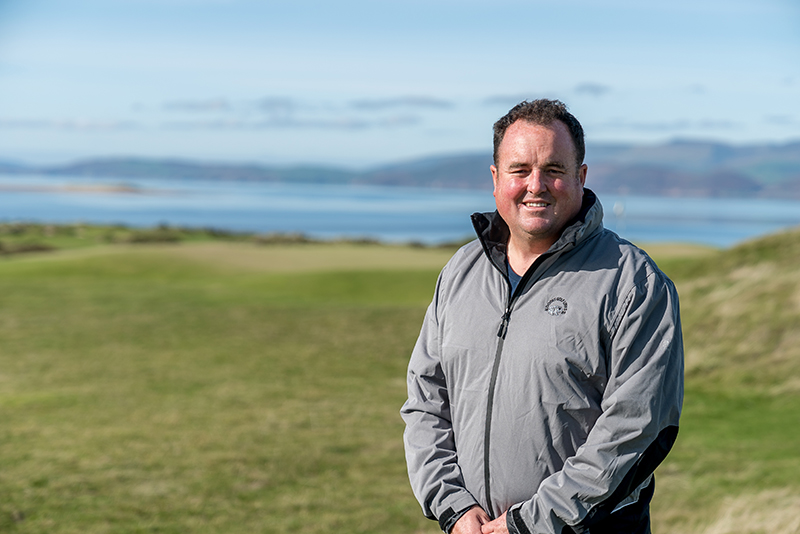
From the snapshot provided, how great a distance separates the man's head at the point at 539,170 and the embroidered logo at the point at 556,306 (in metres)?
0.25

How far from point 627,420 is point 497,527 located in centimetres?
60

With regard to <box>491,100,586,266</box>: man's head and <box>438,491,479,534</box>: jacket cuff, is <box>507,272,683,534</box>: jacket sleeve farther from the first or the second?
<box>491,100,586,266</box>: man's head

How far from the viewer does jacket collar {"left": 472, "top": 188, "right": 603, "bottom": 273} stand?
258 cm

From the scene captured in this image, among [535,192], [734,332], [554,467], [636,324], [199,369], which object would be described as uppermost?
[535,192]

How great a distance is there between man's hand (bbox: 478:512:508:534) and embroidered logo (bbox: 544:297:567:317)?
732mm

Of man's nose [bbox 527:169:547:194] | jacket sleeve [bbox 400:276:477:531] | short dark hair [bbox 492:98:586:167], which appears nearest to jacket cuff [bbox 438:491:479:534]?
jacket sleeve [bbox 400:276:477:531]

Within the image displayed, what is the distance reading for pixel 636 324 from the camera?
2.42 meters

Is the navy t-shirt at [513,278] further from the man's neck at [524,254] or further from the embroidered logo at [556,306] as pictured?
the embroidered logo at [556,306]

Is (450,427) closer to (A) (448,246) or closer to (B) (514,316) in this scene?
(B) (514,316)

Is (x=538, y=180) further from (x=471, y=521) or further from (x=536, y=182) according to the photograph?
(x=471, y=521)

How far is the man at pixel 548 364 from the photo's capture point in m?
2.44

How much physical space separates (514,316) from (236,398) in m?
10.8

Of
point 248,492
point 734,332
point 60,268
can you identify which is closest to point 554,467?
point 248,492

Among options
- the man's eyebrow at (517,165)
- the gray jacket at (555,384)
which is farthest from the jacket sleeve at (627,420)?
the man's eyebrow at (517,165)
